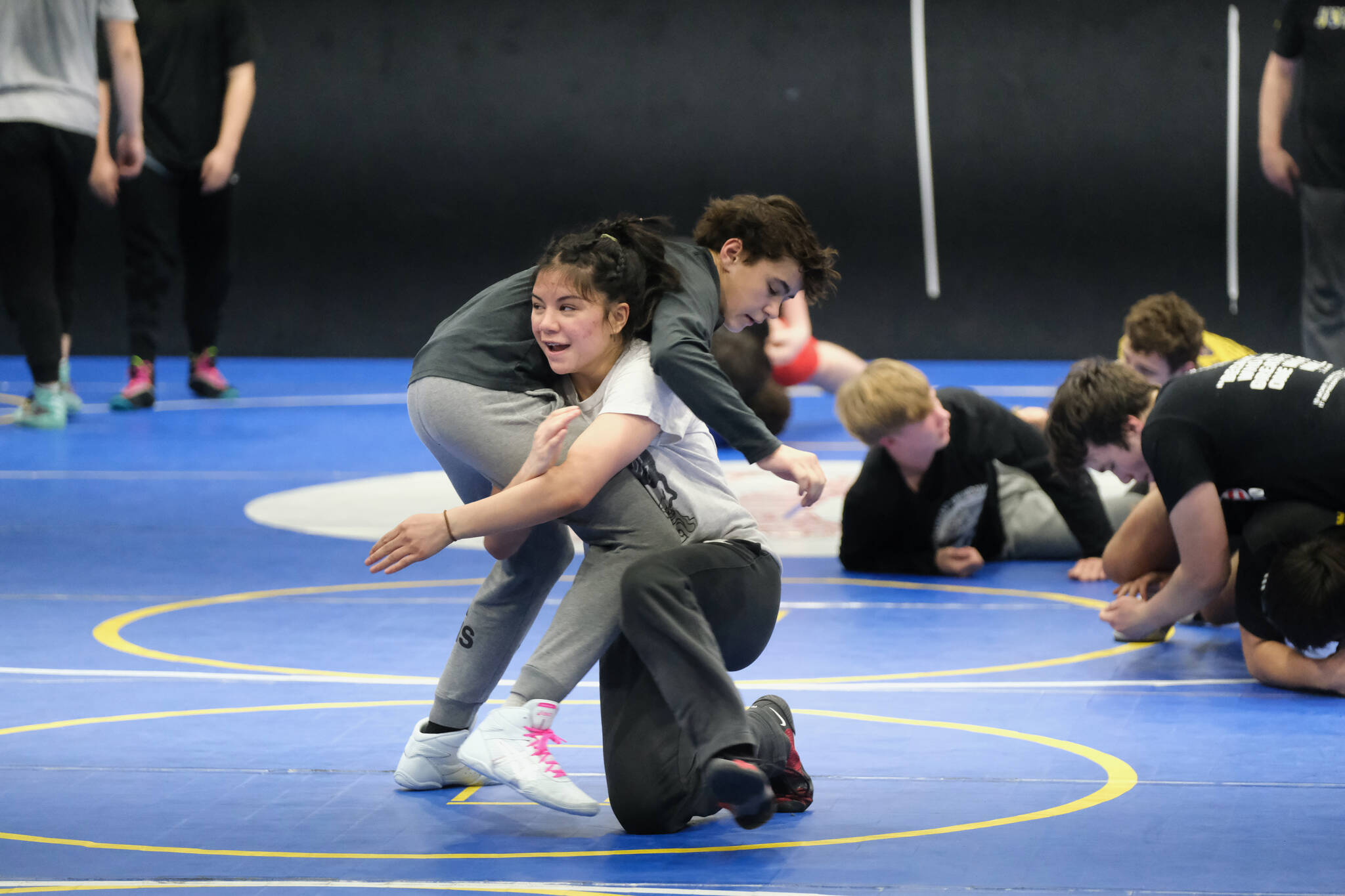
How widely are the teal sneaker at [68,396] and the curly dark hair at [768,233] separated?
5.13 metres

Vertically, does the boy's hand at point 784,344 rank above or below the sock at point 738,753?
below

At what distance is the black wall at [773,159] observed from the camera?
986 centimetres

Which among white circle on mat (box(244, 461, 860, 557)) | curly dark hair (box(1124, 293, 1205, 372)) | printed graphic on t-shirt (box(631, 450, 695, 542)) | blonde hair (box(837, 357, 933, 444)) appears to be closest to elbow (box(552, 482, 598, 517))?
printed graphic on t-shirt (box(631, 450, 695, 542))

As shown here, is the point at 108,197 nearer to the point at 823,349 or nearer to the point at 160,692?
the point at 823,349

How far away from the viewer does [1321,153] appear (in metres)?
6.00

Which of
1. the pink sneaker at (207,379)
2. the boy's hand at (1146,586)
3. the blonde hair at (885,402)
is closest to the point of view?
the boy's hand at (1146,586)

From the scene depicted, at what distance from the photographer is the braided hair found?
2527 millimetres

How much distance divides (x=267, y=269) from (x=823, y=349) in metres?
4.60

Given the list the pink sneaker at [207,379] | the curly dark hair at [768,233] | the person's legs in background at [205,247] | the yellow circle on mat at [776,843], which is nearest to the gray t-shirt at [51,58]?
the person's legs in background at [205,247]

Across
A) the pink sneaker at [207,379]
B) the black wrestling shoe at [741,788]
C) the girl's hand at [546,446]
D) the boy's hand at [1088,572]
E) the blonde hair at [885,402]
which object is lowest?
the boy's hand at [1088,572]

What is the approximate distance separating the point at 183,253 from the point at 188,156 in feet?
1.42

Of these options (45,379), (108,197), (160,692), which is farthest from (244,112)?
(160,692)

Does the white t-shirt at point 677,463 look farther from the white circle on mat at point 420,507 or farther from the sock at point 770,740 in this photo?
the white circle on mat at point 420,507

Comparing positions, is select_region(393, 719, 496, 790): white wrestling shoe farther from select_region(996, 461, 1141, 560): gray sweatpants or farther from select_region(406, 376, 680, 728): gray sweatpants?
select_region(996, 461, 1141, 560): gray sweatpants
